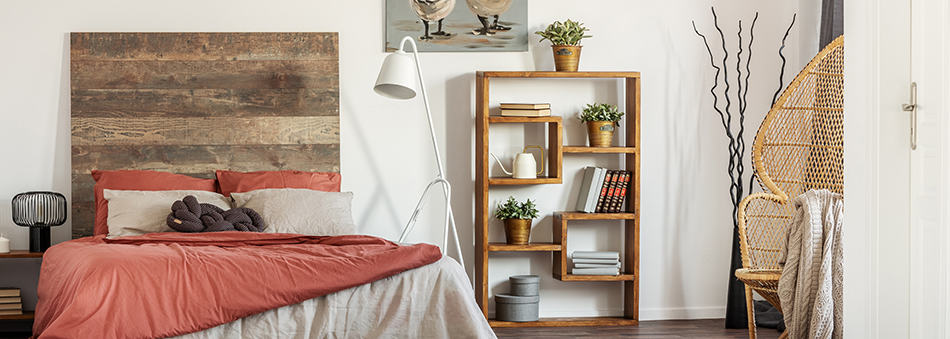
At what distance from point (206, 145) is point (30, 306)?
50.9 inches

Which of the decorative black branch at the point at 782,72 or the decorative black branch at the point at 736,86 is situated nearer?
the decorative black branch at the point at 782,72

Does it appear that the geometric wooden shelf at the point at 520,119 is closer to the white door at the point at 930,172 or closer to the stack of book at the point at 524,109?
the stack of book at the point at 524,109

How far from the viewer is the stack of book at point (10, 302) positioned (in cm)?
463

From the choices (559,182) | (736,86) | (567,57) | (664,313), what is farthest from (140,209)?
(736,86)

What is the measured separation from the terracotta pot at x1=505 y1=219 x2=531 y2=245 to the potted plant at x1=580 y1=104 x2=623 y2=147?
23.3 inches

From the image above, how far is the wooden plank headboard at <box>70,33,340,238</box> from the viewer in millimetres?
4938

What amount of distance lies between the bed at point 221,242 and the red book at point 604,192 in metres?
1.50

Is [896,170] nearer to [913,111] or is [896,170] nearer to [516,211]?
[913,111]

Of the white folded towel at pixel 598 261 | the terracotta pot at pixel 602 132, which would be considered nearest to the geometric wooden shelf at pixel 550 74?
the terracotta pot at pixel 602 132

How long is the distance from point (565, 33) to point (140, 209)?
7.91ft

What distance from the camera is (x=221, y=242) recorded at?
3.88 m

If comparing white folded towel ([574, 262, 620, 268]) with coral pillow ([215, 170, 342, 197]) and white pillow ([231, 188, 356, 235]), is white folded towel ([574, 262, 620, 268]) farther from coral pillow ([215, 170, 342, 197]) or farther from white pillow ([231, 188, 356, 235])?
coral pillow ([215, 170, 342, 197])

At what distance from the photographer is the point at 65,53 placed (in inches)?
195

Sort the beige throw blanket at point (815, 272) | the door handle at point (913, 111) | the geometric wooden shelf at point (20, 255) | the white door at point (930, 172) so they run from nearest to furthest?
the white door at point (930, 172), the door handle at point (913, 111), the beige throw blanket at point (815, 272), the geometric wooden shelf at point (20, 255)
